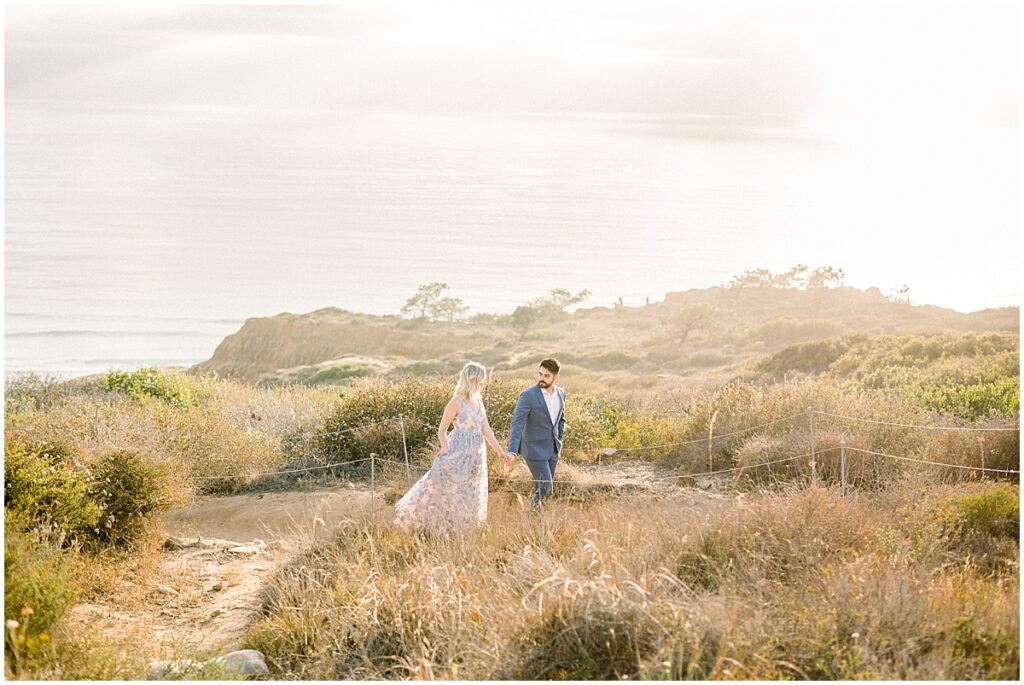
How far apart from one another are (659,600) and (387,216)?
47.3 m

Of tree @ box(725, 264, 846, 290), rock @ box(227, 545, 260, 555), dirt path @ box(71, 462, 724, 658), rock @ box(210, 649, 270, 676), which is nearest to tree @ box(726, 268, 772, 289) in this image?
tree @ box(725, 264, 846, 290)

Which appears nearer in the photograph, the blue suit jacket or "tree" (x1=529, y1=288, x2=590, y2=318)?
the blue suit jacket

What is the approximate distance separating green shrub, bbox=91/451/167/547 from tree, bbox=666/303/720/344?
2665cm

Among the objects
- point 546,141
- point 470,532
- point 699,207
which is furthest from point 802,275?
point 470,532

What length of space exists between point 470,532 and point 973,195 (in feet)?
118

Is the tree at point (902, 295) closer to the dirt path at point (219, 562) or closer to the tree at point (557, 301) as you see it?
the tree at point (557, 301)

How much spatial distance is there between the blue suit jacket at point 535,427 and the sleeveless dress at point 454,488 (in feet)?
1.47

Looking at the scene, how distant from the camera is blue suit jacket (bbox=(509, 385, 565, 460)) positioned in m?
8.01

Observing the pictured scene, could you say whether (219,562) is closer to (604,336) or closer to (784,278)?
(604,336)

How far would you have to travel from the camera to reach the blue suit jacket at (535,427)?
8.01m

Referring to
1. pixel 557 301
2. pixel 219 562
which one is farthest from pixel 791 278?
pixel 219 562

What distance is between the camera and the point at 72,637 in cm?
591

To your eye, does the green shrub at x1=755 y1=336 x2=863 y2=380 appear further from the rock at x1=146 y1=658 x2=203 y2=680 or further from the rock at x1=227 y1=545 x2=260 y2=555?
the rock at x1=146 y1=658 x2=203 y2=680

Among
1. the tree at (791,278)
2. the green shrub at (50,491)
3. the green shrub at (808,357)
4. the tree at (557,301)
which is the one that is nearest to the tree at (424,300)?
the tree at (557,301)
